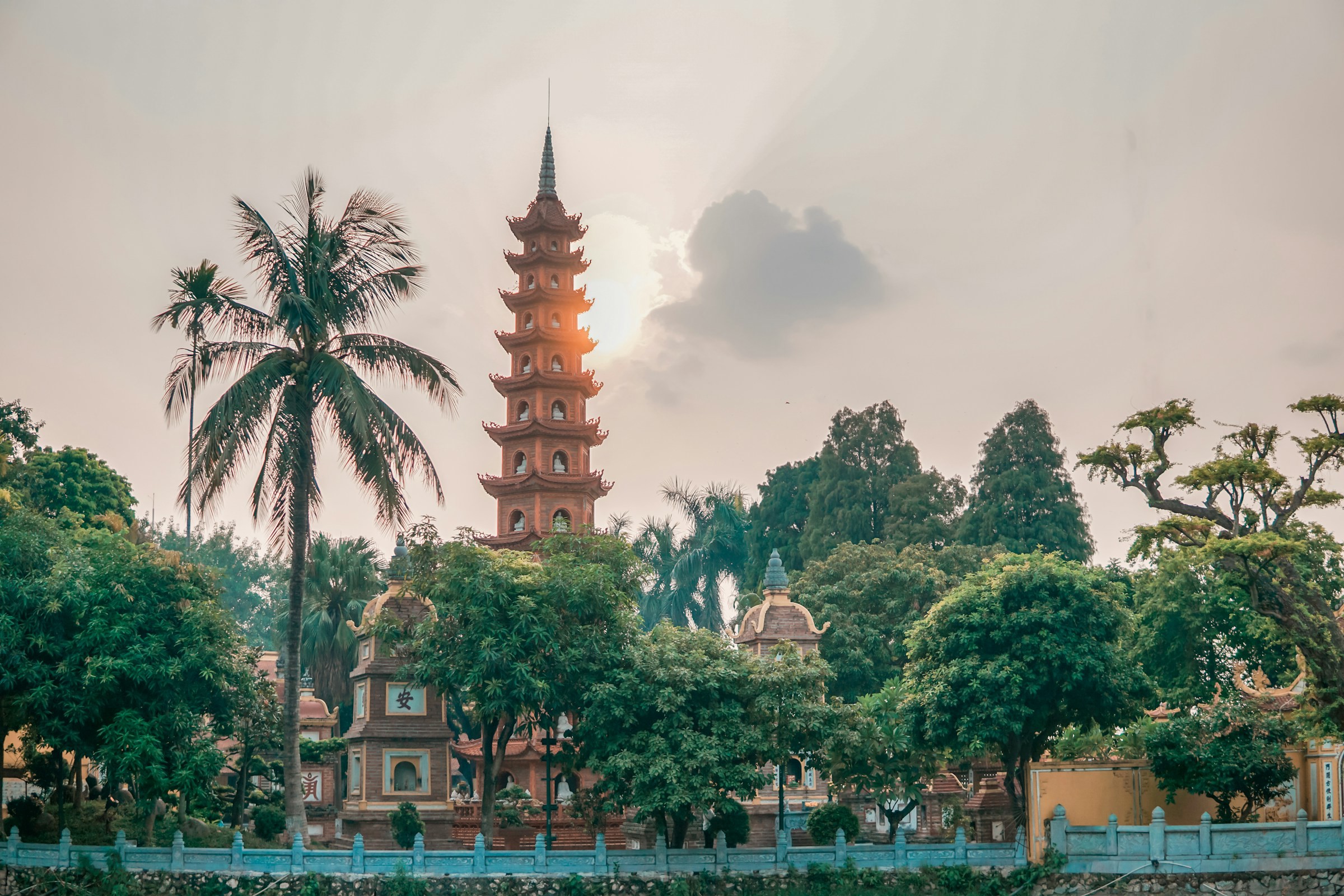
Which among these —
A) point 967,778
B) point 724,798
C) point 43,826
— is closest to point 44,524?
point 43,826

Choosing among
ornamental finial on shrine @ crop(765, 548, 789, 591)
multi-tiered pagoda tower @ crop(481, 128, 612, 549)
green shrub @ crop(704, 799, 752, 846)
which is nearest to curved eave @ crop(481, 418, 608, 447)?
multi-tiered pagoda tower @ crop(481, 128, 612, 549)

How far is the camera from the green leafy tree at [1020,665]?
2992 cm

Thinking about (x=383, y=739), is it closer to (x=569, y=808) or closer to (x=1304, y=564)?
(x=569, y=808)

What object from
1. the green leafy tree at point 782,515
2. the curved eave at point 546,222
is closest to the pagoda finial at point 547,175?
the curved eave at point 546,222

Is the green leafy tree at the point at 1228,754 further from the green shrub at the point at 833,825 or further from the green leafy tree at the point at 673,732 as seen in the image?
the green leafy tree at the point at 673,732

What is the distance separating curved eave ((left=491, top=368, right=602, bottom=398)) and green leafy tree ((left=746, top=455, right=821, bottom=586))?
40.0 ft

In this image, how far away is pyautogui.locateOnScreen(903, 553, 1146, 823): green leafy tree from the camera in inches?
1178

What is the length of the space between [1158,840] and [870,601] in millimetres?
19085

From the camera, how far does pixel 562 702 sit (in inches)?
1217

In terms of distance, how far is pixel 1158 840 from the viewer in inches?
1095

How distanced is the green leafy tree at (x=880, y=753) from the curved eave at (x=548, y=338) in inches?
816

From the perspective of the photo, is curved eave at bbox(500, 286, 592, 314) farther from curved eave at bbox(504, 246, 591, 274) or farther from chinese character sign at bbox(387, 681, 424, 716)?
chinese character sign at bbox(387, 681, 424, 716)

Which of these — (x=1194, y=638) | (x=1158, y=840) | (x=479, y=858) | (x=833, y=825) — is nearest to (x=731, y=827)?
(x=833, y=825)

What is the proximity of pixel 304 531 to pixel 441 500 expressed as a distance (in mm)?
2821
